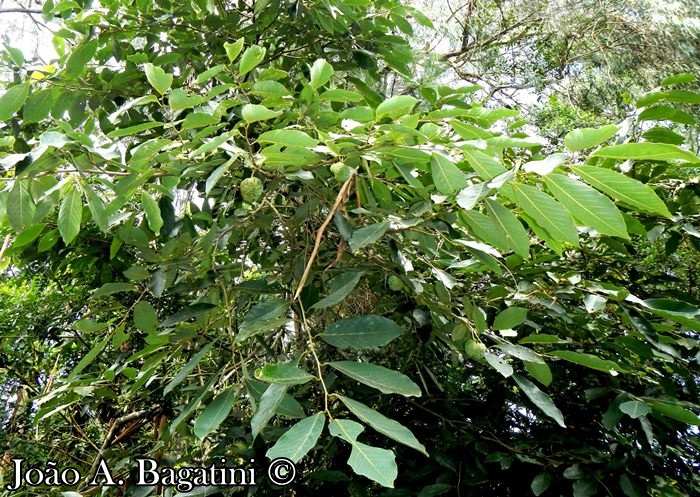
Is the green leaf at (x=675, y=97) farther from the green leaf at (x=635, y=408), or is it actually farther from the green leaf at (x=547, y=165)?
the green leaf at (x=635, y=408)

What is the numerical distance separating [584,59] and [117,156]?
11.9 ft

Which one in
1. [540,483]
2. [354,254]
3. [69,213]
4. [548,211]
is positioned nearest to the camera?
[548,211]

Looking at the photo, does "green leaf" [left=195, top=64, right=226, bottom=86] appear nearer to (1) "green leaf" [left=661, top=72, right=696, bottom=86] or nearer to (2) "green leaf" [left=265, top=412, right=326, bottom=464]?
(2) "green leaf" [left=265, top=412, right=326, bottom=464]

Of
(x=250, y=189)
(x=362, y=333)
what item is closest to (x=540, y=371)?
(x=362, y=333)

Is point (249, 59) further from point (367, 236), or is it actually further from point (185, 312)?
point (185, 312)

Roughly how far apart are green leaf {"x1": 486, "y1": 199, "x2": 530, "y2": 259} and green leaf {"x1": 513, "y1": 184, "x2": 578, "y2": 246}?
0.08 m

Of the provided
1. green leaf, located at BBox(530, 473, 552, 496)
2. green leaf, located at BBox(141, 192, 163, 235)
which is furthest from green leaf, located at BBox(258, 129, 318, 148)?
green leaf, located at BBox(530, 473, 552, 496)

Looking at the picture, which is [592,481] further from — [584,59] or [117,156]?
[584,59]

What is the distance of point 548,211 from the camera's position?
666 millimetres

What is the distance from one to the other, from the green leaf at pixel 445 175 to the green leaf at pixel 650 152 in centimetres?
20

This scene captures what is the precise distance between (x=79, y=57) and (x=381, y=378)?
1.03 meters

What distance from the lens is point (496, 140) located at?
0.75 meters

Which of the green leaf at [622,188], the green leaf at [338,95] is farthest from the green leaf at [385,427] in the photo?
the green leaf at [338,95]

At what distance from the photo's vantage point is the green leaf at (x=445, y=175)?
0.77 m
